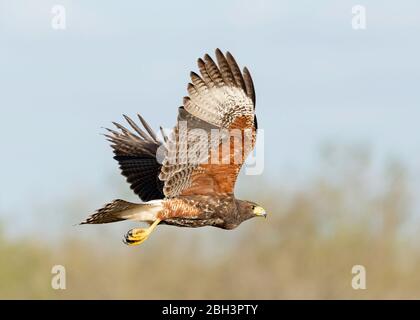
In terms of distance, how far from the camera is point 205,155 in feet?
50.8

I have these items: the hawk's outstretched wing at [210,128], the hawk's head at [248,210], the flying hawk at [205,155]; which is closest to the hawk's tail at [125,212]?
the flying hawk at [205,155]

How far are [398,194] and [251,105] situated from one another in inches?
1096

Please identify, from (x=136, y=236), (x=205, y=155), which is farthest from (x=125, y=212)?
(x=205, y=155)

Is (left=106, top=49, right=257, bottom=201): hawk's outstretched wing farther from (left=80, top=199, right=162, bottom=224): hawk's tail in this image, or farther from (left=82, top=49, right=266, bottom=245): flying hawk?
(left=80, top=199, right=162, bottom=224): hawk's tail

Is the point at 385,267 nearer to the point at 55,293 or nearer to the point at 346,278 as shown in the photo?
the point at 346,278

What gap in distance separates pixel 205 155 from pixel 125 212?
48.6 inches

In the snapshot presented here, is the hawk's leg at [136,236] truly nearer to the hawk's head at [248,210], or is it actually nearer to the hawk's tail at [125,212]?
the hawk's tail at [125,212]

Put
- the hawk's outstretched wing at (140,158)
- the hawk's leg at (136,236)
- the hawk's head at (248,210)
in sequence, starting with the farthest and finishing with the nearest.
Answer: the hawk's outstretched wing at (140,158) < the hawk's head at (248,210) < the hawk's leg at (136,236)

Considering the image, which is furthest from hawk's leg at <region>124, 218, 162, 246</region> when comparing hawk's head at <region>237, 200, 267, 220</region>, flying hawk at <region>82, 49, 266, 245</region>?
hawk's head at <region>237, 200, 267, 220</region>

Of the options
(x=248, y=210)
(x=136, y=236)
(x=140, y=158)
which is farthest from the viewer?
(x=140, y=158)

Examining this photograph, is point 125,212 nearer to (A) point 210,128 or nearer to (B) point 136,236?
(B) point 136,236

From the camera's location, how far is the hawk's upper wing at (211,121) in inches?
602

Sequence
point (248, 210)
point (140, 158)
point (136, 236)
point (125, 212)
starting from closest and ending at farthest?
1. point (136, 236)
2. point (125, 212)
3. point (248, 210)
4. point (140, 158)
